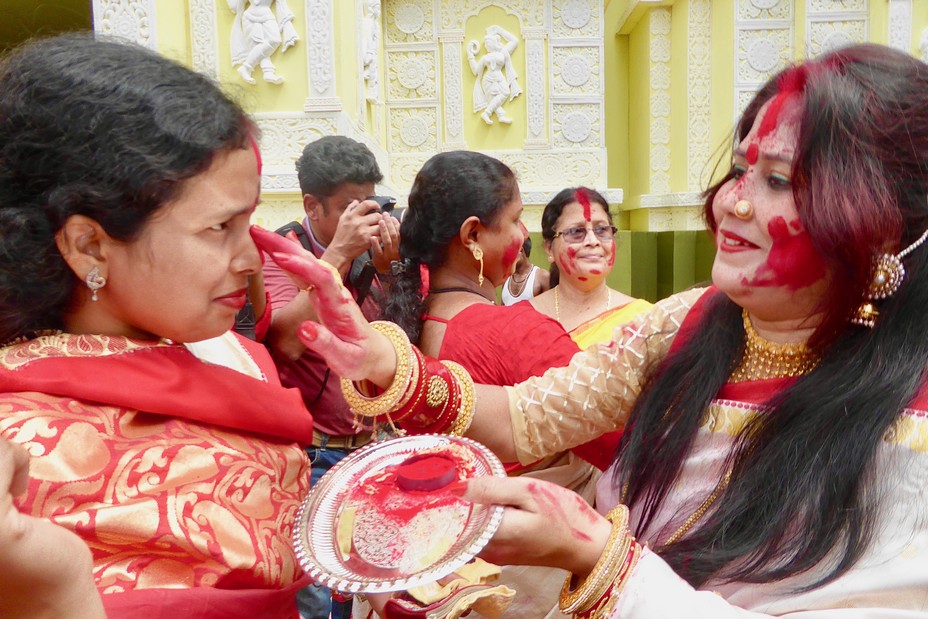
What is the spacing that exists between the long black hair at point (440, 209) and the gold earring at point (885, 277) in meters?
1.37

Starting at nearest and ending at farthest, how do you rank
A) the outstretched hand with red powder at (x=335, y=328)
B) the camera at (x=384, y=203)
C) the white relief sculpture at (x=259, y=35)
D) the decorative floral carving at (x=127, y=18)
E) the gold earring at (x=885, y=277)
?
the gold earring at (x=885, y=277) < the outstretched hand with red powder at (x=335, y=328) < the camera at (x=384, y=203) < the decorative floral carving at (x=127, y=18) < the white relief sculpture at (x=259, y=35)

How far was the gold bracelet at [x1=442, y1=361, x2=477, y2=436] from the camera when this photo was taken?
170cm

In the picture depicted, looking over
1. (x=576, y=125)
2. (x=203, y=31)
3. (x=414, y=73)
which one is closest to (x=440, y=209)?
(x=203, y=31)

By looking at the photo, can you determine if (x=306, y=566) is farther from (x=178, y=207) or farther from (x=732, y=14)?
(x=732, y=14)

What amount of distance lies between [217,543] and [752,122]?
3.87 feet

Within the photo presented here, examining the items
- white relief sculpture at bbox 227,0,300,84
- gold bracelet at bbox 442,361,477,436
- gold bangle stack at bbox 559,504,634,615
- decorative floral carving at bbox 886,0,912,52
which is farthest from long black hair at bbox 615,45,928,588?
decorative floral carving at bbox 886,0,912,52

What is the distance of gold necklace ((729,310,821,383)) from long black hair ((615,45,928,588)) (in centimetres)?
4

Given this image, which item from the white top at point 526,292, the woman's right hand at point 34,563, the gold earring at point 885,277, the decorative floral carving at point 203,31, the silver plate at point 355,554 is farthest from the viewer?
the decorative floral carving at point 203,31

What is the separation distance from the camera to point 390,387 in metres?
1.64

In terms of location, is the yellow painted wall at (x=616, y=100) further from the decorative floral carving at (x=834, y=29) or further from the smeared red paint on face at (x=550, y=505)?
the smeared red paint on face at (x=550, y=505)

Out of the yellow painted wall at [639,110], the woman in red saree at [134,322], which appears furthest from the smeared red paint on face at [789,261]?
the yellow painted wall at [639,110]

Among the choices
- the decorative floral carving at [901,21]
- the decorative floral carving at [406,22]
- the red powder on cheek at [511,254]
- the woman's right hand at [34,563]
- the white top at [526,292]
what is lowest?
the white top at [526,292]

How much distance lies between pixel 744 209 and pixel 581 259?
7.93 ft

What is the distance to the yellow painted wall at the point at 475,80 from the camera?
9.83 m
